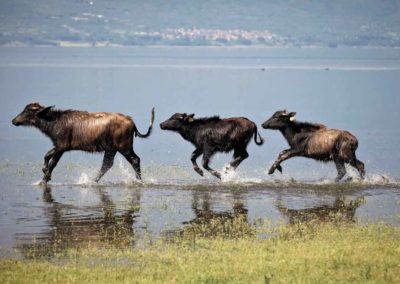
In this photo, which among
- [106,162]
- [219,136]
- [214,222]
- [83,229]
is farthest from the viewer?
[219,136]

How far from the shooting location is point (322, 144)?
25422 mm

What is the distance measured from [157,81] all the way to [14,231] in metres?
71.6

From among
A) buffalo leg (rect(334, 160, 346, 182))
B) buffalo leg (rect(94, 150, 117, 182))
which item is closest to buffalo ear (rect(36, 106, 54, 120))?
buffalo leg (rect(94, 150, 117, 182))

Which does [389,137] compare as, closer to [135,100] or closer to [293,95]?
[135,100]

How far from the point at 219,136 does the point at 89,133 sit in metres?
2.95

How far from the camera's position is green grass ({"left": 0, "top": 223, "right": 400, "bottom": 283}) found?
15.0m

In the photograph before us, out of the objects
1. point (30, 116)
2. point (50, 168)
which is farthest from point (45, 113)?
point (50, 168)

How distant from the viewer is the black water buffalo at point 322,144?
25281 millimetres

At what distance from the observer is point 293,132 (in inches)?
1032

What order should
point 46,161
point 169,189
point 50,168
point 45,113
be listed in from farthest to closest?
point 45,113 < point 46,161 < point 50,168 < point 169,189

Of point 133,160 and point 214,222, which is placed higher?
point 133,160

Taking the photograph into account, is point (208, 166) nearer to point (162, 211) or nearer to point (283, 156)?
point (283, 156)

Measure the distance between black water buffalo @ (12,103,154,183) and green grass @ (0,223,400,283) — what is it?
724 centimetres

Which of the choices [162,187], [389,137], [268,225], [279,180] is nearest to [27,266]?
[268,225]
